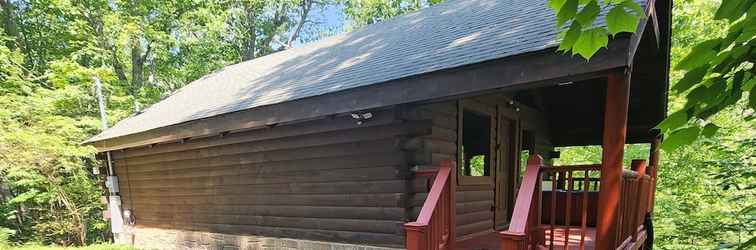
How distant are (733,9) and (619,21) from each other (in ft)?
0.89

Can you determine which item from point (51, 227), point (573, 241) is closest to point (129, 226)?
point (51, 227)

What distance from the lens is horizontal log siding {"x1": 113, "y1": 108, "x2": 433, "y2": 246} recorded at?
4375 millimetres

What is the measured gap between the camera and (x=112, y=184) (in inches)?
324

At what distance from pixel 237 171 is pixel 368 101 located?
2903mm

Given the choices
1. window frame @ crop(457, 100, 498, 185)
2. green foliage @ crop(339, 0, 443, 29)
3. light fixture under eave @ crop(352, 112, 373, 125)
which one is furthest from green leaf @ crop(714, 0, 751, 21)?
green foliage @ crop(339, 0, 443, 29)

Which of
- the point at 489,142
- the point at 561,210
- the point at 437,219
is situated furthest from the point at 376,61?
the point at 561,210

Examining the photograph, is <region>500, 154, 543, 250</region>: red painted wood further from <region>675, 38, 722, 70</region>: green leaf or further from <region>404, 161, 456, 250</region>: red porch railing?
<region>675, 38, 722, 70</region>: green leaf

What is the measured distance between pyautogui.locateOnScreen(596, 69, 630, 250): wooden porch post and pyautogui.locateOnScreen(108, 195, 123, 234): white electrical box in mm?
8800

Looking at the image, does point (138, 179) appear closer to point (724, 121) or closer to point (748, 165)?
point (748, 165)

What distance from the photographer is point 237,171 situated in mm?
5949

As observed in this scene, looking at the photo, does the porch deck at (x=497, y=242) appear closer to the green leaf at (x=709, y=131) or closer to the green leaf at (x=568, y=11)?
the green leaf at (x=709, y=131)

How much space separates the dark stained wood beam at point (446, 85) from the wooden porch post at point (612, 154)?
0.18m

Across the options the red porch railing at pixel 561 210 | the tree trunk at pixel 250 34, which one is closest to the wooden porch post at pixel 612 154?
the red porch railing at pixel 561 210

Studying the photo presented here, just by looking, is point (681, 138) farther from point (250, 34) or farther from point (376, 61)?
point (250, 34)
